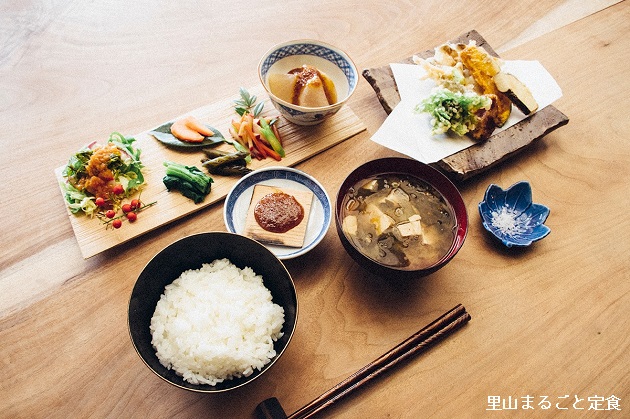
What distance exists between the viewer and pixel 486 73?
2.36 m

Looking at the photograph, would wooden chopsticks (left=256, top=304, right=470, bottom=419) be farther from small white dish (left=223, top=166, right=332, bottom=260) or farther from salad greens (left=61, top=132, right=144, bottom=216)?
salad greens (left=61, top=132, right=144, bottom=216)

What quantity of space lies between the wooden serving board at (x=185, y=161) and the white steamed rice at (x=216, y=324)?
0.44 m

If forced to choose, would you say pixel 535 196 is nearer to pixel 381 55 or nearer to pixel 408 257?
pixel 408 257

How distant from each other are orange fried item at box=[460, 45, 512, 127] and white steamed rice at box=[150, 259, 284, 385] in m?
1.61

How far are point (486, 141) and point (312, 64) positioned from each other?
100 centimetres

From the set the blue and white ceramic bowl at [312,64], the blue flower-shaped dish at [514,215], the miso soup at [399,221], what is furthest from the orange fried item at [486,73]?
the miso soup at [399,221]

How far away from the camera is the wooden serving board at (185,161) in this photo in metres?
1.85

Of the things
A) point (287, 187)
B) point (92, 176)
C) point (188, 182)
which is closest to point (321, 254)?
point (287, 187)

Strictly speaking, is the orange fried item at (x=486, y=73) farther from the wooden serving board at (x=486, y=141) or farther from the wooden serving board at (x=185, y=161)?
the wooden serving board at (x=185, y=161)

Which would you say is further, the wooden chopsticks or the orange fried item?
the orange fried item

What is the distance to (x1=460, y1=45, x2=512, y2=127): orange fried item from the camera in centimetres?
234

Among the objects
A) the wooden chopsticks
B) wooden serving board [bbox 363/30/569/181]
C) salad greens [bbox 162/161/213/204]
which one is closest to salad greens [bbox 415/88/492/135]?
wooden serving board [bbox 363/30/569/181]

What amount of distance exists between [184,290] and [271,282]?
1.01ft

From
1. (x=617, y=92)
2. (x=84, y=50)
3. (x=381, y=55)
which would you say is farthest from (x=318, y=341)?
(x=617, y=92)
